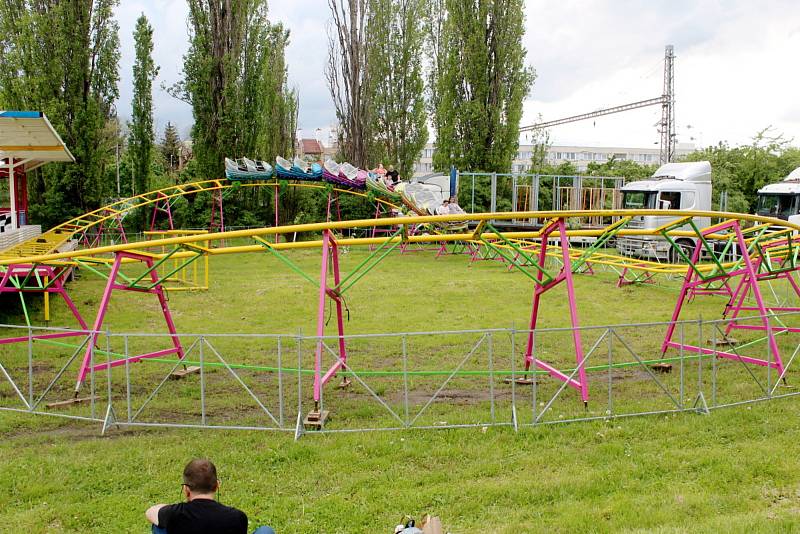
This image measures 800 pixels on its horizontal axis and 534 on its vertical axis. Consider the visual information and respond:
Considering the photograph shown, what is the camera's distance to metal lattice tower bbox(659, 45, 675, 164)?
5188cm

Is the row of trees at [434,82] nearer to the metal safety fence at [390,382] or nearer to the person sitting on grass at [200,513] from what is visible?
the metal safety fence at [390,382]

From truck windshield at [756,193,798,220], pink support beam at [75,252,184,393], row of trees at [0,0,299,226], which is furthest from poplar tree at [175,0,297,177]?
truck windshield at [756,193,798,220]

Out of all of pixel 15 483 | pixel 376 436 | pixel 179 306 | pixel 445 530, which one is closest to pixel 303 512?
pixel 445 530

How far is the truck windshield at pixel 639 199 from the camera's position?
1138 inches

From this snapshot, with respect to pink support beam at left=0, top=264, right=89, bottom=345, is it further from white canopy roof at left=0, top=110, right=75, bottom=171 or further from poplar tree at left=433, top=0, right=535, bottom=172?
poplar tree at left=433, top=0, right=535, bottom=172

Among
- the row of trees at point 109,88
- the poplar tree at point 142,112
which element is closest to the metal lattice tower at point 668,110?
the row of trees at point 109,88

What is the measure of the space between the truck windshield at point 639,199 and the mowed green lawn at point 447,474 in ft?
67.2

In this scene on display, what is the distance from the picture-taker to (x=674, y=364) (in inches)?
439

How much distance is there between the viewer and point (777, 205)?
Result: 28938 mm

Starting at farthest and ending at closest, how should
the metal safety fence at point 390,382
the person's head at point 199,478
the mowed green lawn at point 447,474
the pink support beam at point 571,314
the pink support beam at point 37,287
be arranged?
the pink support beam at point 37,287, the pink support beam at point 571,314, the metal safety fence at point 390,382, the mowed green lawn at point 447,474, the person's head at point 199,478

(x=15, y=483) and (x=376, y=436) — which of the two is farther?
(x=376, y=436)

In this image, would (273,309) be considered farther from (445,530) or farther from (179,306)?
(445,530)

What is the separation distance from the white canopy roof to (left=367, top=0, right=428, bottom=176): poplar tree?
19.1 meters

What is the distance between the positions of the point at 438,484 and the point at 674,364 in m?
6.31
